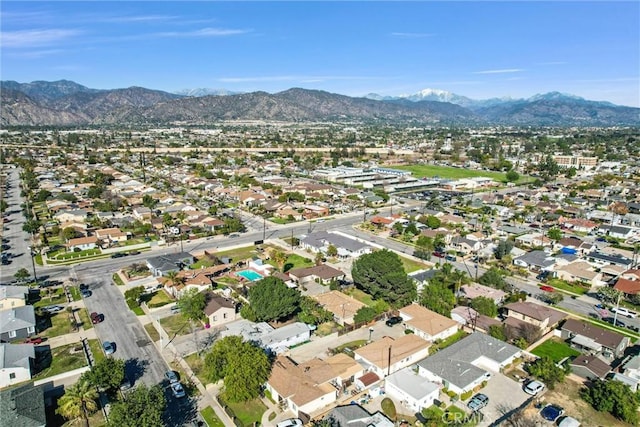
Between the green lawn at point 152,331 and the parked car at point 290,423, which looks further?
the green lawn at point 152,331

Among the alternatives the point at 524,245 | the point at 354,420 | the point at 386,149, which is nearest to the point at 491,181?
the point at 524,245

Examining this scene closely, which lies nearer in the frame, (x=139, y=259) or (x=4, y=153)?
(x=139, y=259)

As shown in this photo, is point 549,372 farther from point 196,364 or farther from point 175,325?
point 175,325

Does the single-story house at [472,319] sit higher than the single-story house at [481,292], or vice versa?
the single-story house at [481,292]

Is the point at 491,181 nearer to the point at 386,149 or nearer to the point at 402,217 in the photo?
the point at 402,217

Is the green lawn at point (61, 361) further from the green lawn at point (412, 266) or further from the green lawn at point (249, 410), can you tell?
the green lawn at point (412, 266)

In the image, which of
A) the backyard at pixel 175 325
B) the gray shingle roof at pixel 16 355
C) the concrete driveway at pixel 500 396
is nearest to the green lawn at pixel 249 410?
the backyard at pixel 175 325

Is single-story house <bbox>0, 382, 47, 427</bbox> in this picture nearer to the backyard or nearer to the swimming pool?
the backyard
